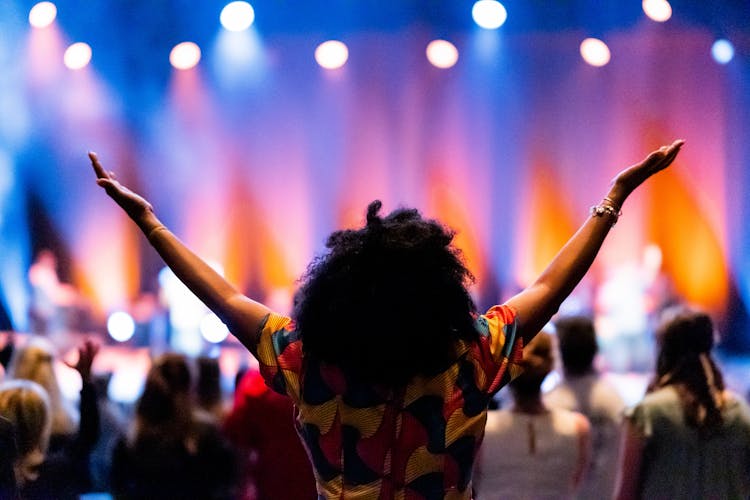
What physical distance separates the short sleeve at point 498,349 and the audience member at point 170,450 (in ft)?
5.21

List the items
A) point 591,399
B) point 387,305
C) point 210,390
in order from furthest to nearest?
point 210,390 → point 591,399 → point 387,305

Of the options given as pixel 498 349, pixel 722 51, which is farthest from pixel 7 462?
pixel 722 51

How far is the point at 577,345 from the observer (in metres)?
3.29

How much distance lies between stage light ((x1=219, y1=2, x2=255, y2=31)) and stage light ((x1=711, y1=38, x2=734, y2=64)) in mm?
4099

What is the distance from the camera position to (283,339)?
1503 millimetres

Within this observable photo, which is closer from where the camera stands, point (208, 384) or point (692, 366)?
point (692, 366)

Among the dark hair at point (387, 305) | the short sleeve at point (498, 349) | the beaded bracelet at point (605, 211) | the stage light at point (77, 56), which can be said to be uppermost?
the stage light at point (77, 56)

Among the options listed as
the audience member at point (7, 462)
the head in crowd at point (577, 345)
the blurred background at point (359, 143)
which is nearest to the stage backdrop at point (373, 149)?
the blurred background at point (359, 143)

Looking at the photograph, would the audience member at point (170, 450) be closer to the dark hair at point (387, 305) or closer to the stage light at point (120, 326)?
the dark hair at point (387, 305)

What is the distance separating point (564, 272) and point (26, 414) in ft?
5.47

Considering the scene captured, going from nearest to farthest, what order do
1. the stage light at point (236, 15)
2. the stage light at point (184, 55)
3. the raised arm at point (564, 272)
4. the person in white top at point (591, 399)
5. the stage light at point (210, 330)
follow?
the raised arm at point (564, 272), the person in white top at point (591, 399), the stage light at point (236, 15), the stage light at point (184, 55), the stage light at point (210, 330)

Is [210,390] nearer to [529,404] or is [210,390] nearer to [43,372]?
[43,372]

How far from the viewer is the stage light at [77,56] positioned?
8289 mm

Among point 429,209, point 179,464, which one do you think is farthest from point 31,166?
point 179,464
